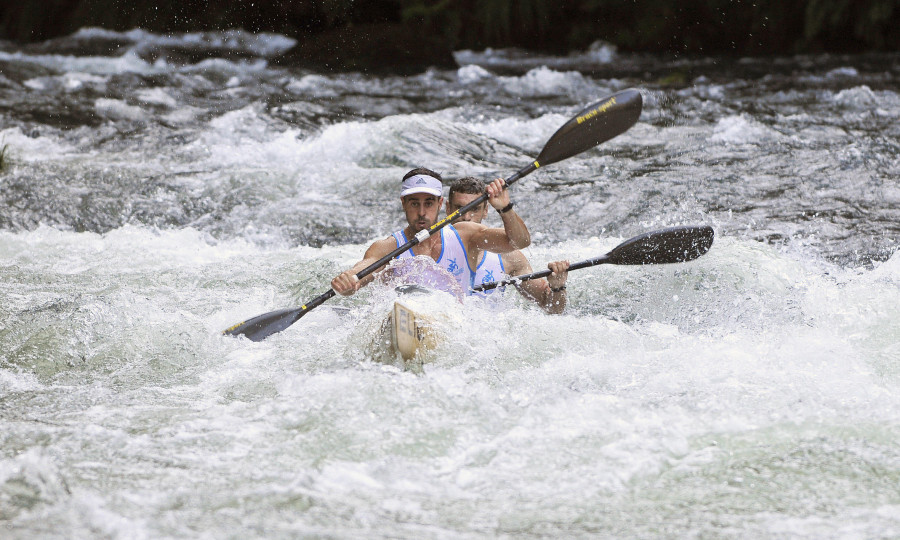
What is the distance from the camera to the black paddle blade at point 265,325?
12.7 feet

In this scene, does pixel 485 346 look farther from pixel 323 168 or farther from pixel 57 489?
pixel 323 168

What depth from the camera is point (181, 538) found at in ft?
7.04

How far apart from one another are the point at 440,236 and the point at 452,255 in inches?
4.1

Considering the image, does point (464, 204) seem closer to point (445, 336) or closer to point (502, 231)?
point (502, 231)

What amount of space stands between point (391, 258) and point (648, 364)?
119cm

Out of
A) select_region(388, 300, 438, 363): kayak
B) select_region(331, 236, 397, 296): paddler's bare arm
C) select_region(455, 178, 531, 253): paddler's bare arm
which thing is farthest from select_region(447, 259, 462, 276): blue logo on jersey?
select_region(388, 300, 438, 363): kayak

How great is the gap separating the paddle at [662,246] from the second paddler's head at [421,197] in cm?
75

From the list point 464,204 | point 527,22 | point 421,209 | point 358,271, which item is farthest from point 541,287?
point 527,22

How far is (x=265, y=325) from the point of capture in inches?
153

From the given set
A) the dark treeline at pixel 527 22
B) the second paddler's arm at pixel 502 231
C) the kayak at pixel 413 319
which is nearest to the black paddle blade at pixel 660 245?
the second paddler's arm at pixel 502 231

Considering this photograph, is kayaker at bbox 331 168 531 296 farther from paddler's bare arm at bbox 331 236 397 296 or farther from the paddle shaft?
the paddle shaft

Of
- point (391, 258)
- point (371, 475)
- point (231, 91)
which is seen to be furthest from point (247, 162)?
point (371, 475)

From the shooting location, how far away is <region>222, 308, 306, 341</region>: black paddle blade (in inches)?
152

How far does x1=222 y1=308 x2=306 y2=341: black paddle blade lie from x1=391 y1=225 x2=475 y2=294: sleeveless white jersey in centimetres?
57
